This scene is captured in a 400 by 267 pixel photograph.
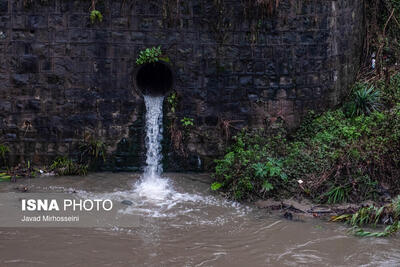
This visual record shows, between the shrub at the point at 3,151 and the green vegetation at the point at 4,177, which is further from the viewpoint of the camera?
the shrub at the point at 3,151

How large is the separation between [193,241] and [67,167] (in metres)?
3.86

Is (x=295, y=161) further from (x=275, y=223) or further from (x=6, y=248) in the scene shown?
(x=6, y=248)

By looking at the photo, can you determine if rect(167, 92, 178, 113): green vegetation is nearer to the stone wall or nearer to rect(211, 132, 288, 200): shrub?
the stone wall

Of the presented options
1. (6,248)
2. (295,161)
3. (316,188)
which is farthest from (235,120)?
(6,248)

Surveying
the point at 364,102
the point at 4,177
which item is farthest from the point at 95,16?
the point at 364,102

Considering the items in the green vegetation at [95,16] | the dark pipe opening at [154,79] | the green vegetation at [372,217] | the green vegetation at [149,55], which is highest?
the green vegetation at [95,16]

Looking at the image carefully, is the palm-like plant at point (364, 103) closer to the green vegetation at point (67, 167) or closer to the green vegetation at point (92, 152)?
the green vegetation at point (92, 152)

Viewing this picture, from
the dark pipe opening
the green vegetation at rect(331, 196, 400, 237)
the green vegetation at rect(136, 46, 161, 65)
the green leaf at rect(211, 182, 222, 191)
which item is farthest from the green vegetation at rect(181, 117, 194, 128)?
the green vegetation at rect(331, 196, 400, 237)

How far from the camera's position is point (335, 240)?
7.91m

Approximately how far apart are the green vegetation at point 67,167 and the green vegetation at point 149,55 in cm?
236

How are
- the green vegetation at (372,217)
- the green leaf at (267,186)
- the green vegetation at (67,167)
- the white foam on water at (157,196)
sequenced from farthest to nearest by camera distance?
the green vegetation at (67,167) < the green leaf at (267,186) < the white foam on water at (157,196) < the green vegetation at (372,217)

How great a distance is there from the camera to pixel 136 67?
1056cm

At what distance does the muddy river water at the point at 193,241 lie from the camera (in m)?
7.14

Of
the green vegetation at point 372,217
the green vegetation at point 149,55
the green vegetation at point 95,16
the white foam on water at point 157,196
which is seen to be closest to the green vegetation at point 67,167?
the white foam on water at point 157,196
